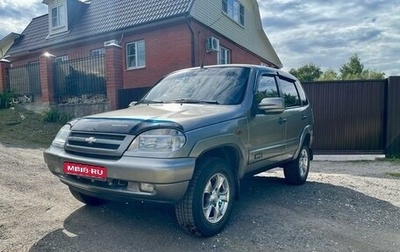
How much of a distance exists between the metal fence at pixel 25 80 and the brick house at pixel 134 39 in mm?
73

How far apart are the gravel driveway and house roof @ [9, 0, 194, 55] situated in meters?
9.94

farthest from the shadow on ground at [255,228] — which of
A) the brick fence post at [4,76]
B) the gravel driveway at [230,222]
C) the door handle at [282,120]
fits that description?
the brick fence post at [4,76]

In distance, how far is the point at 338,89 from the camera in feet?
31.0

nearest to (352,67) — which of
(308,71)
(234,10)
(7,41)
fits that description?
(308,71)

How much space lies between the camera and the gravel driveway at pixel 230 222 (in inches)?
121

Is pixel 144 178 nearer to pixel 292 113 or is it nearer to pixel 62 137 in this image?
pixel 62 137

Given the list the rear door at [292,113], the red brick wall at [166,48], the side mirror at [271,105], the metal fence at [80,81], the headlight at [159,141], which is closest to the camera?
the headlight at [159,141]

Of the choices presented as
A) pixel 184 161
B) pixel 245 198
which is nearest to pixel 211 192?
pixel 184 161

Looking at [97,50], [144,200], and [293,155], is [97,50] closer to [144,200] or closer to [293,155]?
[293,155]

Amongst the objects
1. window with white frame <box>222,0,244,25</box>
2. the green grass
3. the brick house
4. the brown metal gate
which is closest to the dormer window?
the brick house

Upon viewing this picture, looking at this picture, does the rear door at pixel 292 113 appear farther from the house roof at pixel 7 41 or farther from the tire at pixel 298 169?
the house roof at pixel 7 41

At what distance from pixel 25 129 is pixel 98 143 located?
8611 millimetres

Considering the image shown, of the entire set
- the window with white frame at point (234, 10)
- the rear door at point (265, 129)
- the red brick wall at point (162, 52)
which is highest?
the window with white frame at point (234, 10)

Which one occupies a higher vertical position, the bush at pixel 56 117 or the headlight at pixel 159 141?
the headlight at pixel 159 141
